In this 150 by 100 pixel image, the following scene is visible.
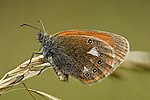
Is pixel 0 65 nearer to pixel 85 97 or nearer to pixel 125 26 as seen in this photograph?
pixel 85 97

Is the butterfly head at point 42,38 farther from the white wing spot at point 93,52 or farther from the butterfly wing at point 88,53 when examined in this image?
the white wing spot at point 93,52

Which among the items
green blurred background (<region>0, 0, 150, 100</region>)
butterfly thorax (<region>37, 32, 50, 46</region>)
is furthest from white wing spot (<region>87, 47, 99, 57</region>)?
green blurred background (<region>0, 0, 150, 100</region>)

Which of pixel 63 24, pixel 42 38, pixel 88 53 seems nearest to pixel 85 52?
pixel 88 53

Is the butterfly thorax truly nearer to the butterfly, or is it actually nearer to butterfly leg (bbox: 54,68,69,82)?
the butterfly

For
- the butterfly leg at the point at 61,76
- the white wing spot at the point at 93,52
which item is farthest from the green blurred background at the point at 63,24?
the butterfly leg at the point at 61,76

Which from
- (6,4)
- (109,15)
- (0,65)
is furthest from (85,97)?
(6,4)

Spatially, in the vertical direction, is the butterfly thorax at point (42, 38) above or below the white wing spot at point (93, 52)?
above

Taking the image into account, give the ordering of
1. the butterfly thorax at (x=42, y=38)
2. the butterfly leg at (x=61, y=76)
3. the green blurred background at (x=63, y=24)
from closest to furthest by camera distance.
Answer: the butterfly leg at (x=61, y=76)
the butterfly thorax at (x=42, y=38)
the green blurred background at (x=63, y=24)
